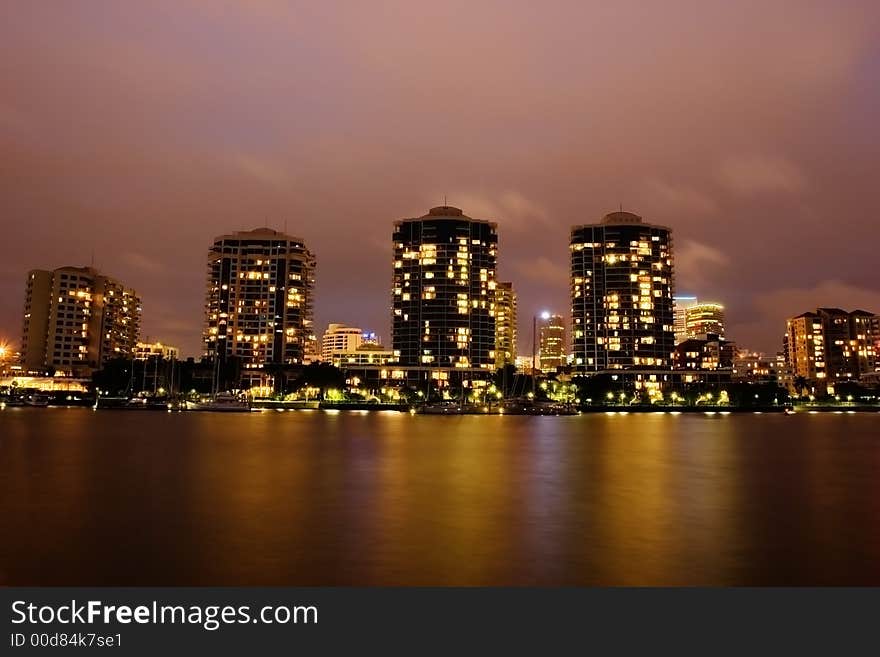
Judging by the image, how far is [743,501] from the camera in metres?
29.1

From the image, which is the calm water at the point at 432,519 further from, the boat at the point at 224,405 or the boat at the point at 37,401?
the boat at the point at 37,401

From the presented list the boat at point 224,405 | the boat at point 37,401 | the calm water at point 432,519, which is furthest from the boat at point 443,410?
the boat at point 37,401

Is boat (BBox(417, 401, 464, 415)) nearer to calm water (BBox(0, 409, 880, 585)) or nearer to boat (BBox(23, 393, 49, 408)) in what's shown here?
calm water (BBox(0, 409, 880, 585))

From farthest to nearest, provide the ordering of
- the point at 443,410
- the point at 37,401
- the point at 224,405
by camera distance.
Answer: the point at 37,401, the point at 224,405, the point at 443,410

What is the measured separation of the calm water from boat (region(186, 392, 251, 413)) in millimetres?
109992

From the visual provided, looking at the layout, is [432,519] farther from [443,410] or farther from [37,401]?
[37,401]

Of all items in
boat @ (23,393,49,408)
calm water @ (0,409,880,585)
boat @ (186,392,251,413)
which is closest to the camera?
calm water @ (0,409,880,585)

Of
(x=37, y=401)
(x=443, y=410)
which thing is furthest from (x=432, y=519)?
(x=37, y=401)

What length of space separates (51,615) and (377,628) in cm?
689

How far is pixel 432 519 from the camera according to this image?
2398 centimetres

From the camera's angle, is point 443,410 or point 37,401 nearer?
point 443,410

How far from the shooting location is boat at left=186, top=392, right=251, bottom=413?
157 meters

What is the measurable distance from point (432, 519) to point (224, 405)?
479ft

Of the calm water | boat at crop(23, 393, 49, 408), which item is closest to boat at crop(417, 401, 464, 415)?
the calm water
